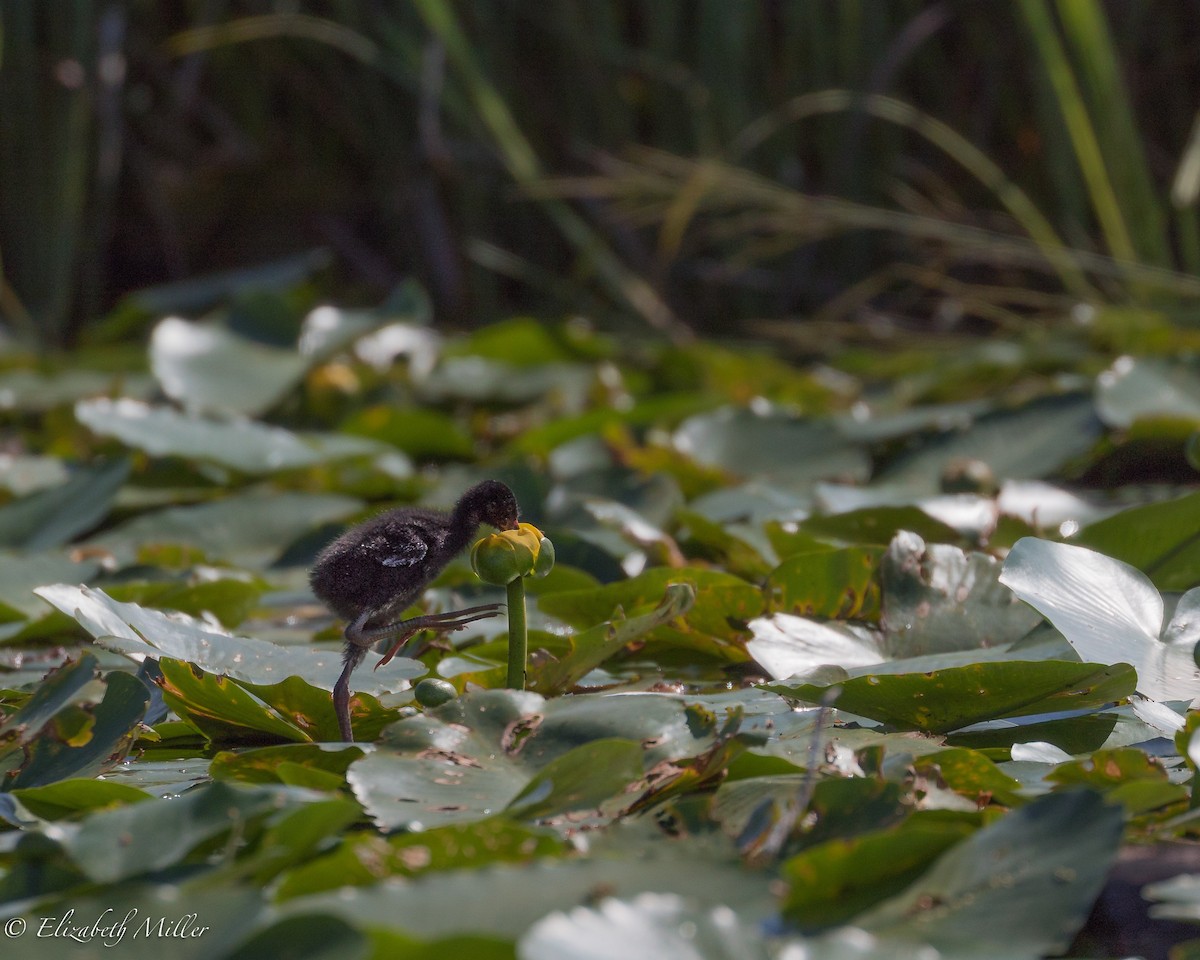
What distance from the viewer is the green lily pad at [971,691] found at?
0.87 m

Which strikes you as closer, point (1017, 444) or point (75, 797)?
point (75, 797)

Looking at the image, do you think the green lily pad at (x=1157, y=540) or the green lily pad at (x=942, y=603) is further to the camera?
the green lily pad at (x=1157, y=540)

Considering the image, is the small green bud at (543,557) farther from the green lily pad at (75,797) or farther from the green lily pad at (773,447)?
the green lily pad at (773,447)

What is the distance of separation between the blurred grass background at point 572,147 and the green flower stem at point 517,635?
1776mm

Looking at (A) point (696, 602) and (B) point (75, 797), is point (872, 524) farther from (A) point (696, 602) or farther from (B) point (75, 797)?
(B) point (75, 797)

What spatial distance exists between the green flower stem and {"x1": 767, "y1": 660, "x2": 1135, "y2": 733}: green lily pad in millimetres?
175

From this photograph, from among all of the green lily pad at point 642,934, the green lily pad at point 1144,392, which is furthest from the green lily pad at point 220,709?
the green lily pad at point 1144,392

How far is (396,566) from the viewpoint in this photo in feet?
3.19

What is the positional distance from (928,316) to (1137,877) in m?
2.54

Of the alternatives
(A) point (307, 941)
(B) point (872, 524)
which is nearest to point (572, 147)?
(B) point (872, 524)

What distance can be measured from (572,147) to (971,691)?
239cm

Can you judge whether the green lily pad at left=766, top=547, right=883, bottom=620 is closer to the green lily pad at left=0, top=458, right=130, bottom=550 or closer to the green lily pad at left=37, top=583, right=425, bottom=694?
the green lily pad at left=37, top=583, right=425, bottom=694

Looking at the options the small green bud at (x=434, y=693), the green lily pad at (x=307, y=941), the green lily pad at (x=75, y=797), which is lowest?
the green lily pad at (x=75, y=797)

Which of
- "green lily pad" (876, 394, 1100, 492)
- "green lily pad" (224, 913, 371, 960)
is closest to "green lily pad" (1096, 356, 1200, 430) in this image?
"green lily pad" (876, 394, 1100, 492)
